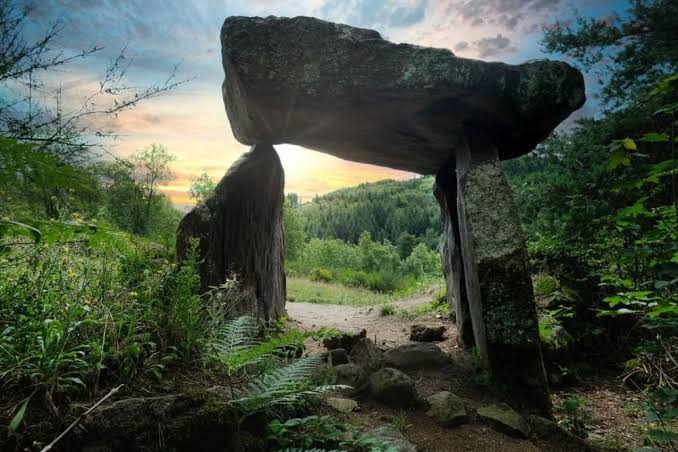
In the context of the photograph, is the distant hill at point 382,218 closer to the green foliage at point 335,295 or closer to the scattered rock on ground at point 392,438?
the green foliage at point 335,295

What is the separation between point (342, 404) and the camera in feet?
11.1

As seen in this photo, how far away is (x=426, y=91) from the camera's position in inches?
194

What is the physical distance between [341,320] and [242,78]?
22.0 feet

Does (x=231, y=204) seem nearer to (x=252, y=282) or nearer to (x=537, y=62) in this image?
(x=252, y=282)

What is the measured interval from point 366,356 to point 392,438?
6.11 ft

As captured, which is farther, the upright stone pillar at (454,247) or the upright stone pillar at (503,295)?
the upright stone pillar at (454,247)

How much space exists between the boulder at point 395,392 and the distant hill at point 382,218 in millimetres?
55130

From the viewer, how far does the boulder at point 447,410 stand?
354 centimetres

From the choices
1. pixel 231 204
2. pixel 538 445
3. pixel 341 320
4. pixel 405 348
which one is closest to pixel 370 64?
pixel 231 204

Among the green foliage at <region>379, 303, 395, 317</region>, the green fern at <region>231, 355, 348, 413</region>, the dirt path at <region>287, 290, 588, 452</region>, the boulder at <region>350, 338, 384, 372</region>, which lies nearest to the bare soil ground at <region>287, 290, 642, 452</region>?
the dirt path at <region>287, 290, 588, 452</region>

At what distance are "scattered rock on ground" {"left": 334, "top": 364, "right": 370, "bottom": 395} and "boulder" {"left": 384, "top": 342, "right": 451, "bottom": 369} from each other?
98cm

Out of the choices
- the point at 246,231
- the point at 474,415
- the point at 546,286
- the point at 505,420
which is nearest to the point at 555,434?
the point at 505,420

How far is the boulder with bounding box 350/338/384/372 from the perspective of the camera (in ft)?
14.6

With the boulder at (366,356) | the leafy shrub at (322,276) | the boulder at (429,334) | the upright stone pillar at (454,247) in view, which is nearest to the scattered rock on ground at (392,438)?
the boulder at (366,356)
